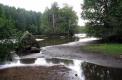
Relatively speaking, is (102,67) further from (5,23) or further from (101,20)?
(101,20)

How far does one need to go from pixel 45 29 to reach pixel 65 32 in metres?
8.09

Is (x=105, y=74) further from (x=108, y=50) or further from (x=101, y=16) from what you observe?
(x=101, y=16)

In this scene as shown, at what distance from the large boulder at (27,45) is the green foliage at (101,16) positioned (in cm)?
1184

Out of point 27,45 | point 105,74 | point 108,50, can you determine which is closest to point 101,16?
point 108,50

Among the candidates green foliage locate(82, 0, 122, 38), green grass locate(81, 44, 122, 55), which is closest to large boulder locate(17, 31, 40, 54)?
green grass locate(81, 44, 122, 55)

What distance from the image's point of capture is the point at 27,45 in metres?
30.4

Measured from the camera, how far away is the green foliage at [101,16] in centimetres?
3459

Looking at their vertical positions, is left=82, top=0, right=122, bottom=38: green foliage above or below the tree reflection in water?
above

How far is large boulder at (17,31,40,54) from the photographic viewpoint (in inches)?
1165

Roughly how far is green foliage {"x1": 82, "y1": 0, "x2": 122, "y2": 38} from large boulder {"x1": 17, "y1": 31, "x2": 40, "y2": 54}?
1184cm

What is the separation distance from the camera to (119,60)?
20062mm

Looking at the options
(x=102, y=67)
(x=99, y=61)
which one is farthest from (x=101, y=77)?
(x=99, y=61)

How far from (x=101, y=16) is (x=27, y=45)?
14622 mm

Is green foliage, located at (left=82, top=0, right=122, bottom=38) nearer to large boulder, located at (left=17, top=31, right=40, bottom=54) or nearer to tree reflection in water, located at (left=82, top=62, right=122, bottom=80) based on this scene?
large boulder, located at (left=17, top=31, right=40, bottom=54)
